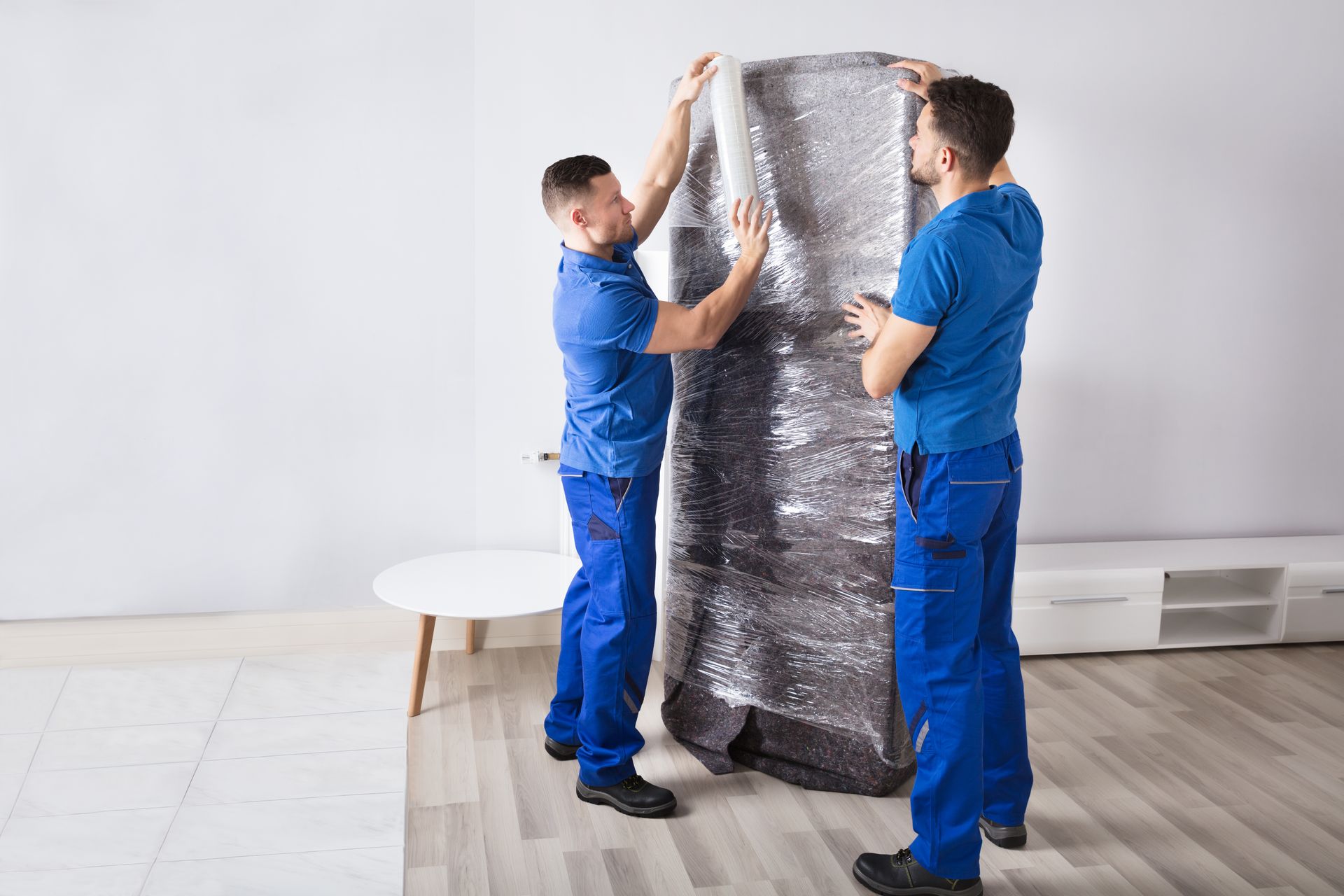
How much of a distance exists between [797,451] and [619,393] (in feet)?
1.34

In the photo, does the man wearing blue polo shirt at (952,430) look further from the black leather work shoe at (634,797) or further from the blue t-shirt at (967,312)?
the black leather work shoe at (634,797)

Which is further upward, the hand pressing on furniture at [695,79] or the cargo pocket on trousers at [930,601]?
the hand pressing on furniture at [695,79]

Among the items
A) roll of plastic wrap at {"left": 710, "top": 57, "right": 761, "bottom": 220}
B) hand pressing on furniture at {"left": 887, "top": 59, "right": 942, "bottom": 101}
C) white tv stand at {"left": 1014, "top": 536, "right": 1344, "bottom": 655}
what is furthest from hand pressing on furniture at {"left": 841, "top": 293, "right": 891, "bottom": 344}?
white tv stand at {"left": 1014, "top": 536, "right": 1344, "bottom": 655}

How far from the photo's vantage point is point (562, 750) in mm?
2449

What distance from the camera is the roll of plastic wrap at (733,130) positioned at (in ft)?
6.84

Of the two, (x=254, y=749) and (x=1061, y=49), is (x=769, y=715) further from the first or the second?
(x=1061, y=49)

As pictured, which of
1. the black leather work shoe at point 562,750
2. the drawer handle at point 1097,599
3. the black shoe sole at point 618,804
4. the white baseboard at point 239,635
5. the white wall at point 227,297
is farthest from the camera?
the drawer handle at point 1097,599

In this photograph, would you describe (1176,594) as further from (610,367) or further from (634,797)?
(610,367)

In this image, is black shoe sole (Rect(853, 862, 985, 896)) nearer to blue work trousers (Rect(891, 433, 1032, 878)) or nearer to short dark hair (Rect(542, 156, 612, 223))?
blue work trousers (Rect(891, 433, 1032, 878))

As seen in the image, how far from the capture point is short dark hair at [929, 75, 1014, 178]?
175 cm

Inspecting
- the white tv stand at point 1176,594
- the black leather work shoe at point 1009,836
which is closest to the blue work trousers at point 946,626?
the black leather work shoe at point 1009,836

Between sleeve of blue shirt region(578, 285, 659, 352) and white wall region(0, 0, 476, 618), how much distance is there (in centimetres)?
107

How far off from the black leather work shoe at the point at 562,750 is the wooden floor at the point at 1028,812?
0.09 feet

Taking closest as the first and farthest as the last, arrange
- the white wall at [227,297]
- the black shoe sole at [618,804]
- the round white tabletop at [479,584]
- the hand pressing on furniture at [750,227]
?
the hand pressing on furniture at [750,227]
the black shoe sole at [618,804]
the round white tabletop at [479,584]
the white wall at [227,297]
